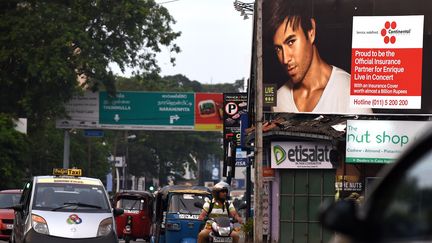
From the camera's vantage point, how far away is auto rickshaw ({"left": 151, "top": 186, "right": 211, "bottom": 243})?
19.9m

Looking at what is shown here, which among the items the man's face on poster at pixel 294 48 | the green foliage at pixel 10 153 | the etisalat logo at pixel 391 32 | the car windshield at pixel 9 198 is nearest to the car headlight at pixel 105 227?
the car windshield at pixel 9 198

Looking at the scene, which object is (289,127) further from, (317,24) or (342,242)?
(342,242)

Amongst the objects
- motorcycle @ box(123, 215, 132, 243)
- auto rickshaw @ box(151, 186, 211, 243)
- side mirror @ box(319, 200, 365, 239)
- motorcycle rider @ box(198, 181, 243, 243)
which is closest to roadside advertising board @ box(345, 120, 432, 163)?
auto rickshaw @ box(151, 186, 211, 243)

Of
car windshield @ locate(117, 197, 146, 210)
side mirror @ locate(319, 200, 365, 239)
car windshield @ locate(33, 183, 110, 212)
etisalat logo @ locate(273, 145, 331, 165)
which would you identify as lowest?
car windshield @ locate(117, 197, 146, 210)

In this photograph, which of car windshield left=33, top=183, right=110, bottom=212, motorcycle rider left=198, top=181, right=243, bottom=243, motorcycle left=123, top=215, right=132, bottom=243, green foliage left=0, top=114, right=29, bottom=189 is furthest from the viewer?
green foliage left=0, top=114, right=29, bottom=189

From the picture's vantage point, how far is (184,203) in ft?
67.3

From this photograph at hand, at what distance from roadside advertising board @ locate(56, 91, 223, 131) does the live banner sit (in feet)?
68.8

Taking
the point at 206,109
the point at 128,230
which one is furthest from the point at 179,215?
the point at 206,109

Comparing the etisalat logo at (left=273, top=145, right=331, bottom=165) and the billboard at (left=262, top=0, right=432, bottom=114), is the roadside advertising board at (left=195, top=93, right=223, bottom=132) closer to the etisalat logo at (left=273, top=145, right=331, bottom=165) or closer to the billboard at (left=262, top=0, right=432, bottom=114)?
the billboard at (left=262, top=0, right=432, bottom=114)

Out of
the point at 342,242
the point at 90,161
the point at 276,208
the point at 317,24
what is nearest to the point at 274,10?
the point at 317,24

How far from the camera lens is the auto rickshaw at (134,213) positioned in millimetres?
27531

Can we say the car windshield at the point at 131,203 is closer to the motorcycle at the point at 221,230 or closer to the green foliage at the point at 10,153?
the green foliage at the point at 10,153

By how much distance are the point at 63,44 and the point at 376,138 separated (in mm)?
19739

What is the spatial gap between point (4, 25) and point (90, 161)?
19942 millimetres
